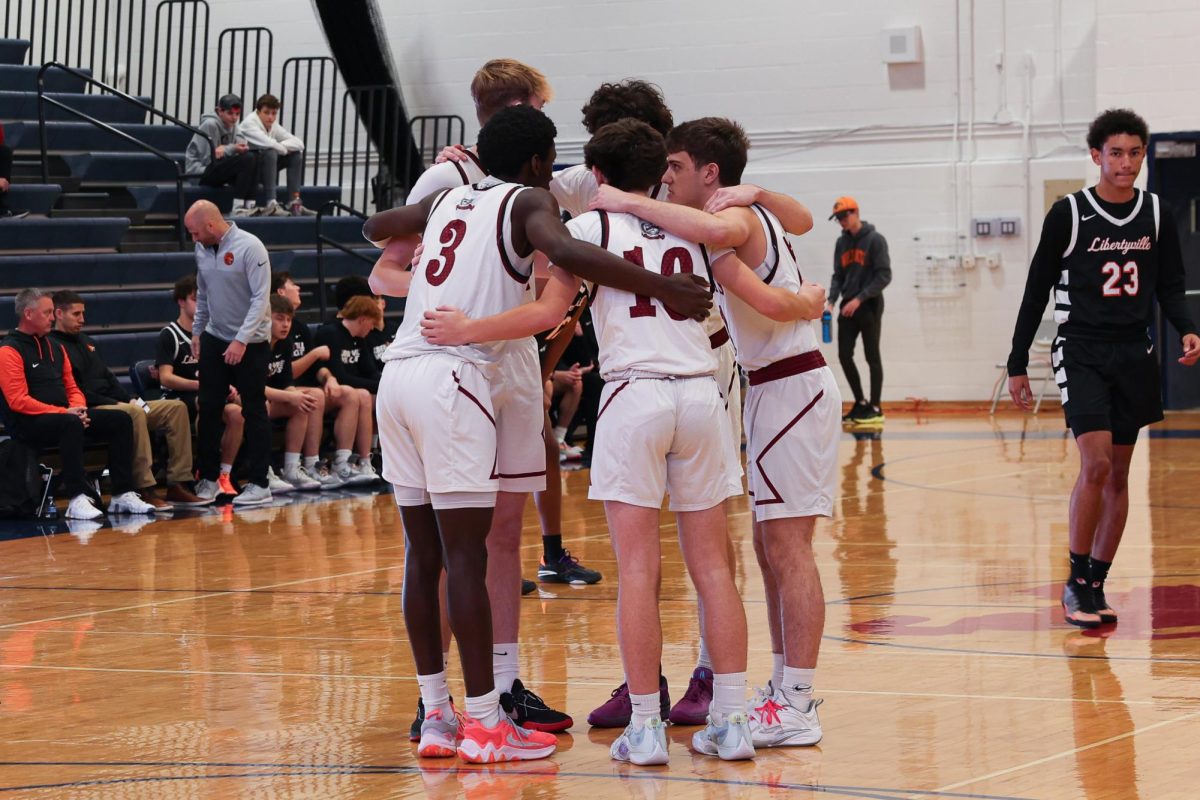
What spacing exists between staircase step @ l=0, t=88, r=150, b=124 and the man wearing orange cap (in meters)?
6.47

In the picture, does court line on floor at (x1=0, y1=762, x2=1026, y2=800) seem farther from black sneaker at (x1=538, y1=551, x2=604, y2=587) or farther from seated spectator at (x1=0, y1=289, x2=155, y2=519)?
seated spectator at (x1=0, y1=289, x2=155, y2=519)

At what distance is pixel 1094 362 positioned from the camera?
542 cm

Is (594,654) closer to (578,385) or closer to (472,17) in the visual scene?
(578,385)

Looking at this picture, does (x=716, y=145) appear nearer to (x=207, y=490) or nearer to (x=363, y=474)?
(x=207, y=490)

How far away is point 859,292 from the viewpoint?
45.8ft

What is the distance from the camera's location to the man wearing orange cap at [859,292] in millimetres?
13812

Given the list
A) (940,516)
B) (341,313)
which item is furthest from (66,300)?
(940,516)

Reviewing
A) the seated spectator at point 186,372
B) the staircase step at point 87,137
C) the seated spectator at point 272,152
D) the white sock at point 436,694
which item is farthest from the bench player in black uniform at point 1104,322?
the staircase step at point 87,137

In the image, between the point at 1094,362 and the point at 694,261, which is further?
the point at 1094,362

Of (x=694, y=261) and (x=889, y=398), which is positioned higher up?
(x=694, y=261)

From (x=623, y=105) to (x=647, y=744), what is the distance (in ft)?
5.93

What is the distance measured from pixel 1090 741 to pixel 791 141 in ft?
39.6

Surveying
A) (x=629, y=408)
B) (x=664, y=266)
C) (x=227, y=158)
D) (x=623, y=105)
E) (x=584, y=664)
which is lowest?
(x=584, y=664)

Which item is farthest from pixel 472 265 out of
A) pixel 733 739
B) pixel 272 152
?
pixel 272 152
